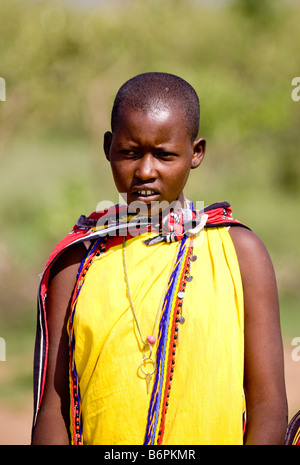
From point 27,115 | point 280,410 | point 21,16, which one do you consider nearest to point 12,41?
point 21,16

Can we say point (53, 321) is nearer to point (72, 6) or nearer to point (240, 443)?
point (240, 443)

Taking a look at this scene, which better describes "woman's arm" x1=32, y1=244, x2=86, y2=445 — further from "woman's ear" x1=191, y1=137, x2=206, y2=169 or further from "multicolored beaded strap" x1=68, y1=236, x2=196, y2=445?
"woman's ear" x1=191, y1=137, x2=206, y2=169

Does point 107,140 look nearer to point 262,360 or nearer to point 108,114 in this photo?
point 262,360

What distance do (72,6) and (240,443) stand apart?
665cm

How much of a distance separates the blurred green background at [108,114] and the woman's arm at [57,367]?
11.5 ft

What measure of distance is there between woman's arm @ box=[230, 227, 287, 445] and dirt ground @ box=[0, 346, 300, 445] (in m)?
3.11

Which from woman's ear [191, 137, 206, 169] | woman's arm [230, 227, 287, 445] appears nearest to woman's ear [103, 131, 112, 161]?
woman's ear [191, 137, 206, 169]

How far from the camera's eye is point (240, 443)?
1838 mm

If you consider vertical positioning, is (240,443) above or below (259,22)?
below

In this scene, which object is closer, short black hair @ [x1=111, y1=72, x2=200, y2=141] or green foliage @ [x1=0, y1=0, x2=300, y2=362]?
short black hair @ [x1=111, y1=72, x2=200, y2=141]

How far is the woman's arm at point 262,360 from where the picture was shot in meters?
1.85

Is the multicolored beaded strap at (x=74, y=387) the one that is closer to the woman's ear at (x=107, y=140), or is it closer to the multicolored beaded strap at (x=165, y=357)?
the multicolored beaded strap at (x=165, y=357)

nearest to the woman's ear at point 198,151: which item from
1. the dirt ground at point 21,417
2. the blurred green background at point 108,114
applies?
the dirt ground at point 21,417

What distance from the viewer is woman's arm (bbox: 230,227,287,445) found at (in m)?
1.85
